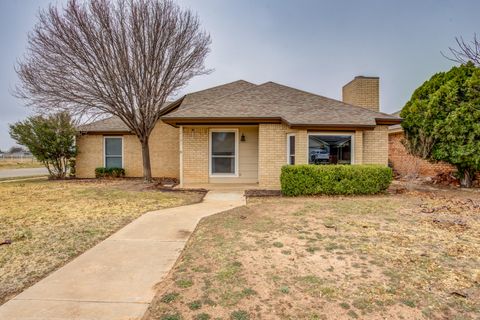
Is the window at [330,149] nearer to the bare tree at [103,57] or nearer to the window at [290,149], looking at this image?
the window at [290,149]

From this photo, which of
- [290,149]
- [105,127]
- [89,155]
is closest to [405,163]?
[290,149]

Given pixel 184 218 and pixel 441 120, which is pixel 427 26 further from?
pixel 184 218

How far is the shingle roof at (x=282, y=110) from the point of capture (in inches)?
438

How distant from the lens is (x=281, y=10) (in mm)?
16203

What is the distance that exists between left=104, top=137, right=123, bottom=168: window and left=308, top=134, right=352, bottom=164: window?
11082 mm

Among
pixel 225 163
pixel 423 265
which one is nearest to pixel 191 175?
pixel 225 163

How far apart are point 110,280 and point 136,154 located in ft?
45.1

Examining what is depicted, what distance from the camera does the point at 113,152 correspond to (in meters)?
16.8

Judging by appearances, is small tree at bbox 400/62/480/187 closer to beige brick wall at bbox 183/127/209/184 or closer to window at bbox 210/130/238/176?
window at bbox 210/130/238/176

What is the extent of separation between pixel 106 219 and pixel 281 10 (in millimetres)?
14562

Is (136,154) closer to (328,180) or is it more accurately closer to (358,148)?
(328,180)

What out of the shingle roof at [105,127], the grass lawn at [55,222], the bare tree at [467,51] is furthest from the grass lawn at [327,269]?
the shingle roof at [105,127]

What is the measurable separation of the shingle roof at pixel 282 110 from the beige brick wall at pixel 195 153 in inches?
40.5

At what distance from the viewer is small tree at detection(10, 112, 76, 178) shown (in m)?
15.0
